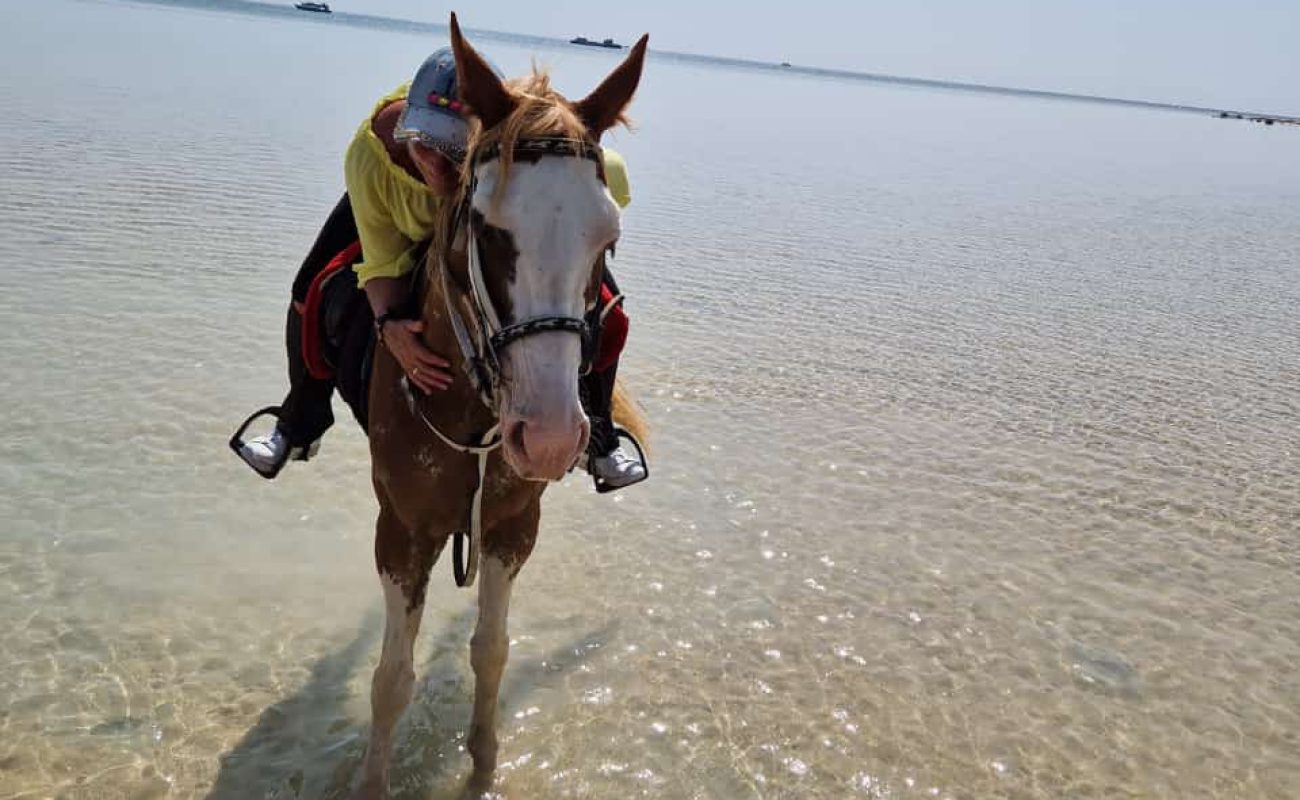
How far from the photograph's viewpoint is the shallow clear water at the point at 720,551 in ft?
14.3

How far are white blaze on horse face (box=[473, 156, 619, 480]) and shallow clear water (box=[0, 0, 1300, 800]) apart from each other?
228 cm

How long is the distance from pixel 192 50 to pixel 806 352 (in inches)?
1735

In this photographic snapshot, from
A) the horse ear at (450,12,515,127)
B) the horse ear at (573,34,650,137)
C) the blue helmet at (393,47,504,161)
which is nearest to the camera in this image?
the horse ear at (450,12,515,127)

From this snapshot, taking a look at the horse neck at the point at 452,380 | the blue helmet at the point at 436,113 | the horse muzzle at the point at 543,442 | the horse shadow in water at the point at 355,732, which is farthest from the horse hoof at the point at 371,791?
the blue helmet at the point at 436,113

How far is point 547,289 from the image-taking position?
244 cm

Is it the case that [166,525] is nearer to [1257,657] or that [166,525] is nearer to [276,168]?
[1257,657]

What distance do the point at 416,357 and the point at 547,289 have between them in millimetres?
866

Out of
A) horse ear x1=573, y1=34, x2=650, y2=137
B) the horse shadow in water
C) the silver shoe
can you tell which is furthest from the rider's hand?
the horse shadow in water

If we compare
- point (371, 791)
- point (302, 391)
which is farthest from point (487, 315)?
point (371, 791)

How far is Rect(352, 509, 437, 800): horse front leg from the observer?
3631 millimetres

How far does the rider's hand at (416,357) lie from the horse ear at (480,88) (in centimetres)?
77

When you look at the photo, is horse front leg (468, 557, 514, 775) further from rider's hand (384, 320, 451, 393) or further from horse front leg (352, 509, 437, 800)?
rider's hand (384, 320, 451, 393)

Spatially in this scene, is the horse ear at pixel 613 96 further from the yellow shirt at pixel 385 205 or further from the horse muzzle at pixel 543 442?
the horse muzzle at pixel 543 442

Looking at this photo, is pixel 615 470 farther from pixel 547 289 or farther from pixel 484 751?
pixel 547 289
